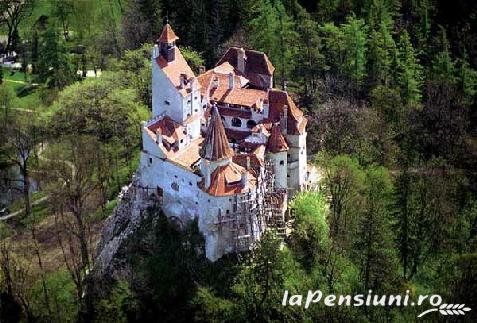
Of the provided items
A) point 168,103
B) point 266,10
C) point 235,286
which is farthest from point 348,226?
point 266,10

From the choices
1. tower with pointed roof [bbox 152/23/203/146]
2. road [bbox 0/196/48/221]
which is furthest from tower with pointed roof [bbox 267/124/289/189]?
road [bbox 0/196/48/221]

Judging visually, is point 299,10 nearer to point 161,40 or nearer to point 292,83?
point 292,83

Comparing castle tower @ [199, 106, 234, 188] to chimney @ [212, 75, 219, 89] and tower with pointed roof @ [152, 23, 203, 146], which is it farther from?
chimney @ [212, 75, 219, 89]

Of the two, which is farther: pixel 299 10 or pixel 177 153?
pixel 299 10

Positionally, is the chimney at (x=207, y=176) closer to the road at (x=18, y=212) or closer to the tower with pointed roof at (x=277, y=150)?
the tower with pointed roof at (x=277, y=150)

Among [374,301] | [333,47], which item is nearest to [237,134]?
[374,301]

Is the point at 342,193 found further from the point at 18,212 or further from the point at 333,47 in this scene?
the point at 18,212

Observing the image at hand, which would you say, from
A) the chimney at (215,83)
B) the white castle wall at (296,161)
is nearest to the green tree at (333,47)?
the chimney at (215,83)

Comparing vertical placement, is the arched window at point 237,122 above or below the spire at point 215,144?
below
